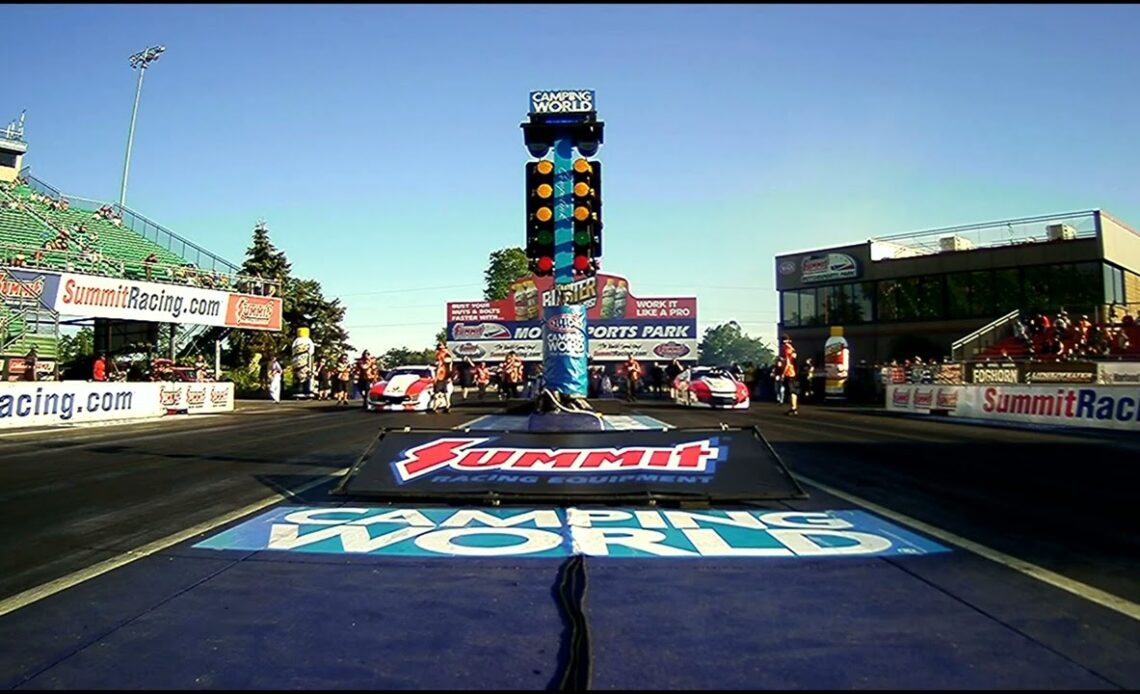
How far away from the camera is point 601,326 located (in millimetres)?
58281

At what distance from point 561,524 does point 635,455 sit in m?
1.41

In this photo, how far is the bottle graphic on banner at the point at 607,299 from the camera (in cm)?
5853

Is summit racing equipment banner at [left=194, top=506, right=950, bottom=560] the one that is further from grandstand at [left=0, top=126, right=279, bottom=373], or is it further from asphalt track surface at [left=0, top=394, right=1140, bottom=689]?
grandstand at [left=0, top=126, right=279, bottom=373]

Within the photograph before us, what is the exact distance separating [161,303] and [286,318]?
21525mm

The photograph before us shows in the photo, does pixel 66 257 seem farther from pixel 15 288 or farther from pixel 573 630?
pixel 573 630

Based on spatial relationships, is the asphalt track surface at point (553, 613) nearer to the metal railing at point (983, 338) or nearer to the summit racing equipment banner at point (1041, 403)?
the summit racing equipment banner at point (1041, 403)

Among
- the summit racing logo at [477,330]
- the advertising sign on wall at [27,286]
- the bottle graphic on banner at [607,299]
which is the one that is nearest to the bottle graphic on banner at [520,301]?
the summit racing logo at [477,330]

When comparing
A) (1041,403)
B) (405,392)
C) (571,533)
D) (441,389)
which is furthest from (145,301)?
(1041,403)

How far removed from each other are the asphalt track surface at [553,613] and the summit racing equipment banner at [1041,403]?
479 inches

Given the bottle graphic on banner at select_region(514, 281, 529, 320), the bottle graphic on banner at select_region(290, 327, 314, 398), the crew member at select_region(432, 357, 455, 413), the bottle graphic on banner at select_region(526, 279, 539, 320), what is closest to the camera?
the crew member at select_region(432, 357, 455, 413)

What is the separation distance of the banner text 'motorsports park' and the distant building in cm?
3026

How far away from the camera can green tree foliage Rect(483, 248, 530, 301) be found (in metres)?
89.8

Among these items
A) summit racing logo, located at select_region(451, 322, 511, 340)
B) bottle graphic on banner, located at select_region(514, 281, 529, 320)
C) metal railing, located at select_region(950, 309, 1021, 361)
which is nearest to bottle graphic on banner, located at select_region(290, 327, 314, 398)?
summit racing logo, located at select_region(451, 322, 511, 340)

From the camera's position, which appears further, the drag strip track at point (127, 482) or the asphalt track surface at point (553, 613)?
the drag strip track at point (127, 482)
